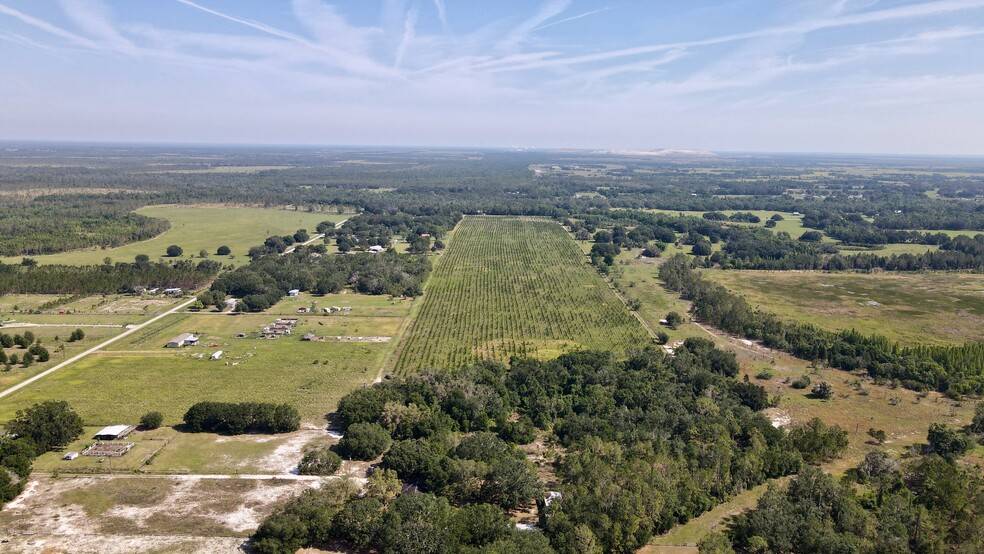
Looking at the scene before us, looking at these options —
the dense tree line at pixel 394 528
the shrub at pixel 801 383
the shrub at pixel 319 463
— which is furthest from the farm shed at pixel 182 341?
the shrub at pixel 801 383

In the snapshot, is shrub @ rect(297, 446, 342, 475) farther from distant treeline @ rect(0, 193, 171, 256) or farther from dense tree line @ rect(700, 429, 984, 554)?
distant treeline @ rect(0, 193, 171, 256)

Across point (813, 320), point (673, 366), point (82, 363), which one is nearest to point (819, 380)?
point (673, 366)

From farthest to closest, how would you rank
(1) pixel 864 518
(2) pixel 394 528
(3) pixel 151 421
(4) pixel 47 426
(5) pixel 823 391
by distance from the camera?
1. (5) pixel 823 391
2. (3) pixel 151 421
3. (4) pixel 47 426
4. (1) pixel 864 518
5. (2) pixel 394 528

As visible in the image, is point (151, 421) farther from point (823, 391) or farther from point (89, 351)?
point (823, 391)

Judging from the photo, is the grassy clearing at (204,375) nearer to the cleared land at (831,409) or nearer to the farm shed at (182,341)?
the farm shed at (182,341)

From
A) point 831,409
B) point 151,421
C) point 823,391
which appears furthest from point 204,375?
point 823,391

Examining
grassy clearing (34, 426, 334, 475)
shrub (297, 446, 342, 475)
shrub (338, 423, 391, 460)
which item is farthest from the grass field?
shrub (297, 446, 342, 475)
